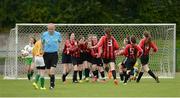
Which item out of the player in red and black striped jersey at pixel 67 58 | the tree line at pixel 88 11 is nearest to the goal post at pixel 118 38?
the player in red and black striped jersey at pixel 67 58

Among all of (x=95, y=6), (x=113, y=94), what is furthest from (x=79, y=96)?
(x=95, y=6)

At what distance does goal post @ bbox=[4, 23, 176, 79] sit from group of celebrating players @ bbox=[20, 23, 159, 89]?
2.58 meters

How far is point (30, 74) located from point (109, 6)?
2773cm

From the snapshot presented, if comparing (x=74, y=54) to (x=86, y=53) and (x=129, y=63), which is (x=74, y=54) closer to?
(x=86, y=53)

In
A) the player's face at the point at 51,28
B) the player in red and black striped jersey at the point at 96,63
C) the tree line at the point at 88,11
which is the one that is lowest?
the player in red and black striped jersey at the point at 96,63

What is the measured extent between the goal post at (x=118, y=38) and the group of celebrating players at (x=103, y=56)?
2.58 meters

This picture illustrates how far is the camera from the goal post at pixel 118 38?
30.1m

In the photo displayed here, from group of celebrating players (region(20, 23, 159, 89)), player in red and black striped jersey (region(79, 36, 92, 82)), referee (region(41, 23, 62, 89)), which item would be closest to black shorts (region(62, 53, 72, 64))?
group of celebrating players (region(20, 23, 159, 89))

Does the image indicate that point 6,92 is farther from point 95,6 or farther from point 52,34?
point 95,6

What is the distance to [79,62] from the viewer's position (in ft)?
87.3

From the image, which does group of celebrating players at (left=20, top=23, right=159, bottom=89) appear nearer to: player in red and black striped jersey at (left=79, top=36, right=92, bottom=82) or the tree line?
player in red and black striped jersey at (left=79, top=36, right=92, bottom=82)

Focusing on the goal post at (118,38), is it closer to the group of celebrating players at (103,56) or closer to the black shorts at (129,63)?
the group of celebrating players at (103,56)

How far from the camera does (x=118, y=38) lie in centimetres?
3155

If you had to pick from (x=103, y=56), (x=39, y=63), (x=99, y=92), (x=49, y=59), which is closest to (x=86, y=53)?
(x=103, y=56)
